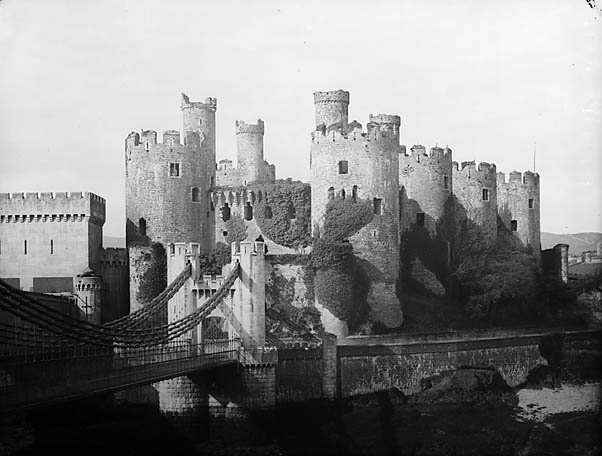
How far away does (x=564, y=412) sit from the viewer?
4697 centimetres

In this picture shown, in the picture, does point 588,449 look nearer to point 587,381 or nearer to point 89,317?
point 587,381

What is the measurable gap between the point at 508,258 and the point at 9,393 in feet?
106

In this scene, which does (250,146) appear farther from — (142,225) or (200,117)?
(142,225)

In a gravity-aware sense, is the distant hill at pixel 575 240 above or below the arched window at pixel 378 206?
below

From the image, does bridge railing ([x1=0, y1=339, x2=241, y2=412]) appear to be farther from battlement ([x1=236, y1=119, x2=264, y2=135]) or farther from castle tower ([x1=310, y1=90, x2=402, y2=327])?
battlement ([x1=236, y1=119, x2=264, y2=135])

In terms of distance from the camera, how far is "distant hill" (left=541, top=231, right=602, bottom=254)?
61.9 meters

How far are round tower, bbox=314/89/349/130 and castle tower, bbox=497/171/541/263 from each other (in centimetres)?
816

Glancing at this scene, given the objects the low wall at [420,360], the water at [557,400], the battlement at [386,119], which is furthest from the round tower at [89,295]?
the water at [557,400]

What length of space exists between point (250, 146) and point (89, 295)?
38.5 feet

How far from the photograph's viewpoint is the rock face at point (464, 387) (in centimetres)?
4769

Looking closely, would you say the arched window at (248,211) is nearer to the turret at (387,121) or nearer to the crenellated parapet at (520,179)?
the turret at (387,121)

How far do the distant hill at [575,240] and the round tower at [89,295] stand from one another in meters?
20.5

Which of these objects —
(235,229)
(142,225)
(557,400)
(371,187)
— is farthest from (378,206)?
(557,400)

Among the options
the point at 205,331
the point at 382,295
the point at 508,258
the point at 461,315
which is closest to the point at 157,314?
the point at 205,331
